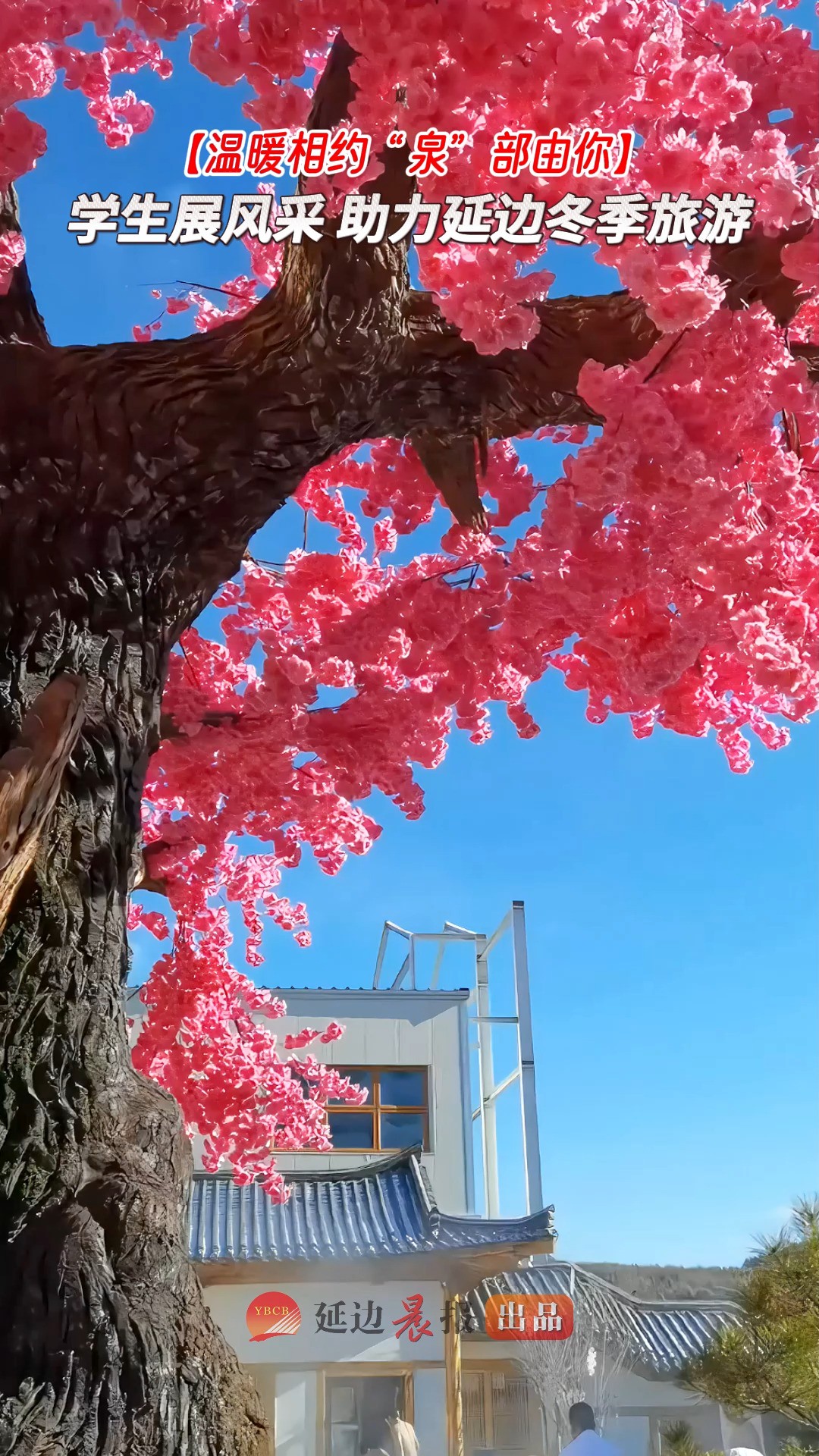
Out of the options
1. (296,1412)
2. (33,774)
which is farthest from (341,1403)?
(33,774)

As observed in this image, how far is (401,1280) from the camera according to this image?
729cm

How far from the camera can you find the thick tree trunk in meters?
1.06

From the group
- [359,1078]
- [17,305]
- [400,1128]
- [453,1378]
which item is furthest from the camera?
[400,1128]

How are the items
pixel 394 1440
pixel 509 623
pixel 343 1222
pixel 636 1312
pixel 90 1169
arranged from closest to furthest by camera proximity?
pixel 90 1169 < pixel 509 623 < pixel 394 1440 < pixel 343 1222 < pixel 636 1312

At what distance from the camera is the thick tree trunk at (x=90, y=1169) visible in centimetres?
106

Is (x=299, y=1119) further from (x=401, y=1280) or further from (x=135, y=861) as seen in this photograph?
(x=401, y=1280)

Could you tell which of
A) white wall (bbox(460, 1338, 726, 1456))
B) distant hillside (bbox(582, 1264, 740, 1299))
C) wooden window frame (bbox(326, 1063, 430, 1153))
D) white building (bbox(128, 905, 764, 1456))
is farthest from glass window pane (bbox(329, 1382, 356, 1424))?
distant hillside (bbox(582, 1264, 740, 1299))

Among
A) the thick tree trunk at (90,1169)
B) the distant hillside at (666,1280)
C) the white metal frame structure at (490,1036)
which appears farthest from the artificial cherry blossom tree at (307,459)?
the distant hillside at (666,1280)

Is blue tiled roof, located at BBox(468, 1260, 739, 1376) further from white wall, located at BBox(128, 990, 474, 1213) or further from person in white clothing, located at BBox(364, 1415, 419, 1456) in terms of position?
person in white clothing, located at BBox(364, 1415, 419, 1456)

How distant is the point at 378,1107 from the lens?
9.20 metres

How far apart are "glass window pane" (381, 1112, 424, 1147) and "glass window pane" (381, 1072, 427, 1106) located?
4.0 inches

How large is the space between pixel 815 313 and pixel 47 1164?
76.3 inches

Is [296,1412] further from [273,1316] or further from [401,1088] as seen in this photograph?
[401,1088]

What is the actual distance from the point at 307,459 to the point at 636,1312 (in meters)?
10.0
